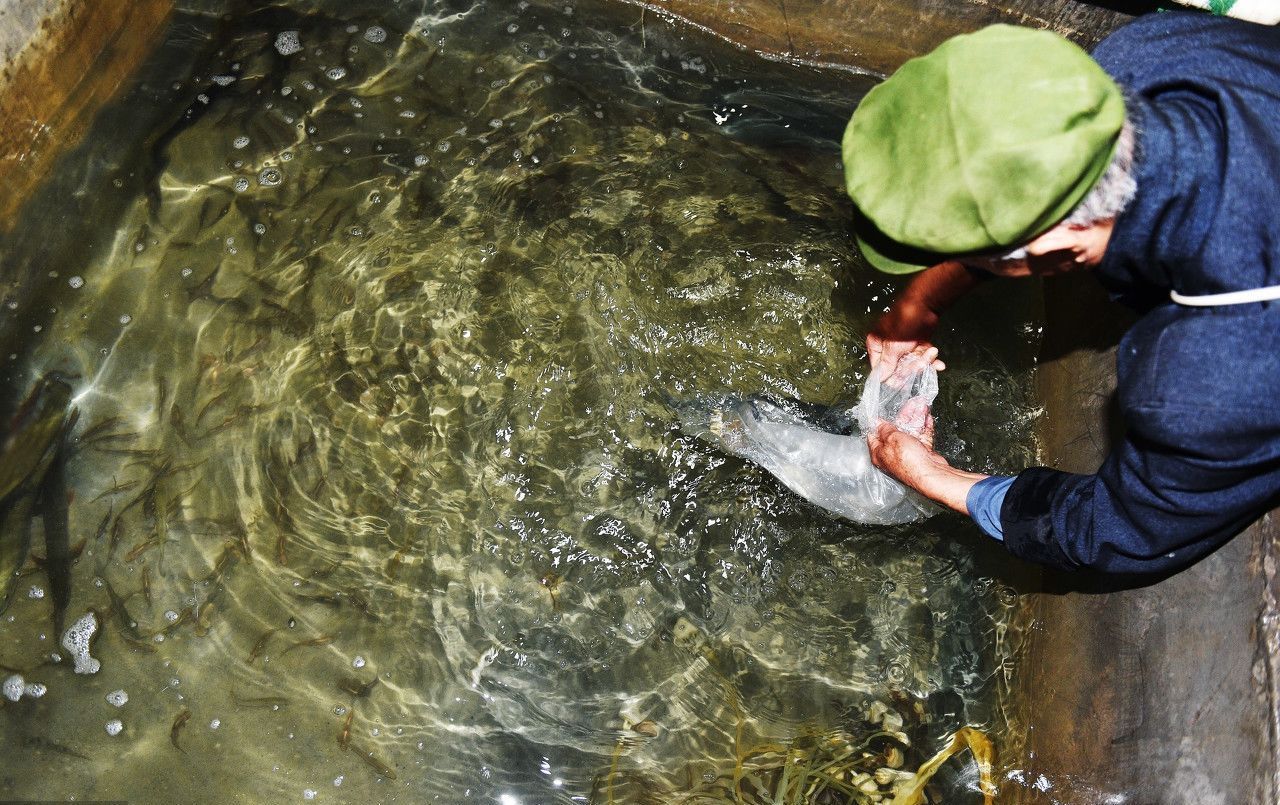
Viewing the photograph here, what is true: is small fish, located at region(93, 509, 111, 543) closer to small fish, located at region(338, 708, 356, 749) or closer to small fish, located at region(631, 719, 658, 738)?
small fish, located at region(338, 708, 356, 749)

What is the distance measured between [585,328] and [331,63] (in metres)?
1.87

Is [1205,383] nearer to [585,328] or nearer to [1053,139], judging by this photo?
[1053,139]

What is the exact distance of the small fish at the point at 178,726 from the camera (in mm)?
2979

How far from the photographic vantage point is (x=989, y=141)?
171 centimetres

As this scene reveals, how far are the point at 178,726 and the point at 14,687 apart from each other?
1.92 feet

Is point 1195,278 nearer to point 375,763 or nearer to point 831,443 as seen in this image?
point 831,443

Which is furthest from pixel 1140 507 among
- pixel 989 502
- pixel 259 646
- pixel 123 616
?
pixel 123 616

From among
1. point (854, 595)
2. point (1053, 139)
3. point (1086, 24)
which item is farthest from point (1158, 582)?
point (1086, 24)

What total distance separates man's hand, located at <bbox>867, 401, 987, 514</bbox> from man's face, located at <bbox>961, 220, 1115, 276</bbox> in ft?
2.52

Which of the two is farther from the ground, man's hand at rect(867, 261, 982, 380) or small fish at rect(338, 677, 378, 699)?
man's hand at rect(867, 261, 982, 380)

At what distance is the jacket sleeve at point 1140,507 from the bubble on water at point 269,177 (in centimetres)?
323

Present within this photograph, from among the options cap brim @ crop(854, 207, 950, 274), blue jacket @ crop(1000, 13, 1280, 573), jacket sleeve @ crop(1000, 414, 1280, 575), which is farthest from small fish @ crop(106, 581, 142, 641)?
blue jacket @ crop(1000, 13, 1280, 573)

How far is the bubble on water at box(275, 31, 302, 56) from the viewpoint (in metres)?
4.08

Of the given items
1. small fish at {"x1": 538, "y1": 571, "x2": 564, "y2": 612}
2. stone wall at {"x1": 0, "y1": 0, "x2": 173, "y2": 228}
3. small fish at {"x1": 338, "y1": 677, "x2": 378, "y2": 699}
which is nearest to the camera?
small fish at {"x1": 338, "y1": 677, "x2": 378, "y2": 699}
